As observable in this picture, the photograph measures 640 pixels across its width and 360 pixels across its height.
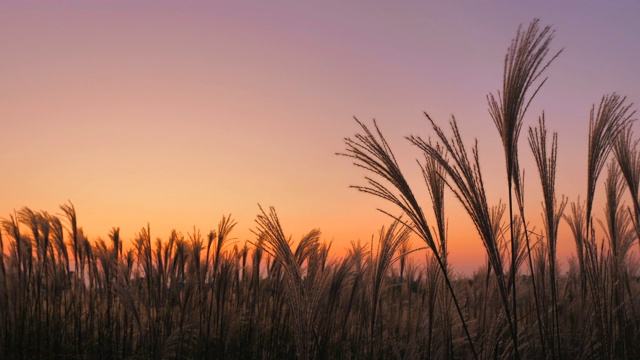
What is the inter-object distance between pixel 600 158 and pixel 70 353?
5.48 meters

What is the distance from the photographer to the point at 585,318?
505 centimetres

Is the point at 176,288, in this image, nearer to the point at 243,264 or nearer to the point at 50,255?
the point at 243,264

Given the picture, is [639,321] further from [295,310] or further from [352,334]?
[295,310]

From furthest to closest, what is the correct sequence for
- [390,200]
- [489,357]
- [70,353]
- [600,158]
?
[70,353]
[600,158]
[489,357]
[390,200]

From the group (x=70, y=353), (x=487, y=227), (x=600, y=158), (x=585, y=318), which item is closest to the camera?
(x=487, y=227)

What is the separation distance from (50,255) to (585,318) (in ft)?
18.1

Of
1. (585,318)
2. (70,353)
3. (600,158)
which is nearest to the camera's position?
(600,158)

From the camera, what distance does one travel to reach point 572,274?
24.6ft

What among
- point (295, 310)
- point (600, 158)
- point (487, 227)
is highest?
point (600, 158)

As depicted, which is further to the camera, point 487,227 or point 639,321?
point 639,321

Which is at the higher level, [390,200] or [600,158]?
[600,158]

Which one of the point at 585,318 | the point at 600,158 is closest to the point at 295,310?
the point at 600,158

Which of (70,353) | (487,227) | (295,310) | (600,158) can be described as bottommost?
(70,353)

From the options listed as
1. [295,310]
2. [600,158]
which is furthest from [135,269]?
[600,158]
